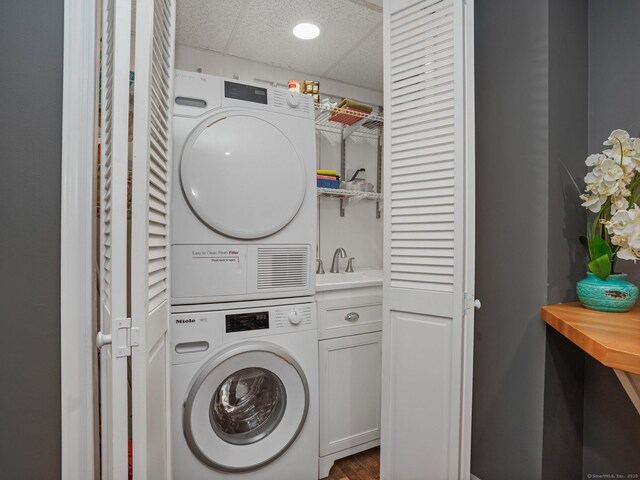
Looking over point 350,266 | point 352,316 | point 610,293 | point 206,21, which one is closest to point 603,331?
point 610,293

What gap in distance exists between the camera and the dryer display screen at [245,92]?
4.88 ft

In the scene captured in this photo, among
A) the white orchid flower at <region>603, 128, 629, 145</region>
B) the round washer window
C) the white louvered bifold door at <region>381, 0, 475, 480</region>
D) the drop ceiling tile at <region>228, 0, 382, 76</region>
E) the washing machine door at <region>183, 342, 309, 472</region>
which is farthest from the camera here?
the drop ceiling tile at <region>228, 0, 382, 76</region>

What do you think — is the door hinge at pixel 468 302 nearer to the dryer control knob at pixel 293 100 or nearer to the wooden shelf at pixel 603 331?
the wooden shelf at pixel 603 331

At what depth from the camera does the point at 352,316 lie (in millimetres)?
1773

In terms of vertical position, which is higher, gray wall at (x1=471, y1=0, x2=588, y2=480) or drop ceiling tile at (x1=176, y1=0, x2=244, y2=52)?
drop ceiling tile at (x1=176, y1=0, x2=244, y2=52)

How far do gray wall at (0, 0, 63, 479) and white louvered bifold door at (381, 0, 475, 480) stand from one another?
3.90 ft

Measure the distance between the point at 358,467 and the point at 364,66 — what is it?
2677mm

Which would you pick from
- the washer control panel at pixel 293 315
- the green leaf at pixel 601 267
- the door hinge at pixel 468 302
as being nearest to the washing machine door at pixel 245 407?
the washer control panel at pixel 293 315

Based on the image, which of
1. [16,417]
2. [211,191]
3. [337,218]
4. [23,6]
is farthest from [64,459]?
[337,218]

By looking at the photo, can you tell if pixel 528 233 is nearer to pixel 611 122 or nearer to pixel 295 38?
pixel 611 122

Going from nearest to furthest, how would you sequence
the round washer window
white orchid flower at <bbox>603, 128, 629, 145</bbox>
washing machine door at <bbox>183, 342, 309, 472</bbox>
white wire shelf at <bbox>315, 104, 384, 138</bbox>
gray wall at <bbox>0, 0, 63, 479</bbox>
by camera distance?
gray wall at <bbox>0, 0, 63, 479</bbox> → white orchid flower at <bbox>603, 128, 629, 145</bbox> → washing machine door at <bbox>183, 342, 309, 472</bbox> → the round washer window → white wire shelf at <bbox>315, 104, 384, 138</bbox>

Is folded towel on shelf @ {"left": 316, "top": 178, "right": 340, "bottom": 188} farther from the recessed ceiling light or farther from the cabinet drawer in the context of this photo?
the recessed ceiling light

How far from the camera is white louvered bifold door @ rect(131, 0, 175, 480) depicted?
0.78m

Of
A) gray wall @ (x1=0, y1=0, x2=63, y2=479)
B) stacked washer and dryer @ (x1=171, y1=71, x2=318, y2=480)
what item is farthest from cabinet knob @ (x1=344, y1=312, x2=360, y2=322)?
gray wall @ (x1=0, y1=0, x2=63, y2=479)
